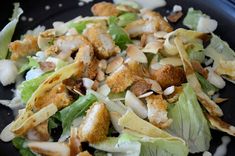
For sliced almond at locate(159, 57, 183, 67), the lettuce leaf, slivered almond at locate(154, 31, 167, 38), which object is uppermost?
slivered almond at locate(154, 31, 167, 38)

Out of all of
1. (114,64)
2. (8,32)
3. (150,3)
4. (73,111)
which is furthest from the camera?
(150,3)

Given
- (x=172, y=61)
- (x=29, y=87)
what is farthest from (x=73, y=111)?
(x=172, y=61)

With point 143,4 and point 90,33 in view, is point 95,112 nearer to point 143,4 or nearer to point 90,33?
point 90,33

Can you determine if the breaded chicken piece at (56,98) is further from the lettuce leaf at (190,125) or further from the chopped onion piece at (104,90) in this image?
the lettuce leaf at (190,125)

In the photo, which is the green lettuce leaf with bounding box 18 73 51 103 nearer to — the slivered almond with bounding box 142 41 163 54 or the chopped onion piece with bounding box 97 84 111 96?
the chopped onion piece with bounding box 97 84 111 96

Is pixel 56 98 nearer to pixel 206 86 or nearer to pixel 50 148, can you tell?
pixel 50 148

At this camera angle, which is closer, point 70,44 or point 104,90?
point 104,90

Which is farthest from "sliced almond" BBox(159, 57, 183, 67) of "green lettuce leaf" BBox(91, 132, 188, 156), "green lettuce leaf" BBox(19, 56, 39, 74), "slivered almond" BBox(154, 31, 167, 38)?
"green lettuce leaf" BBox(19, 56, 39, 74)
